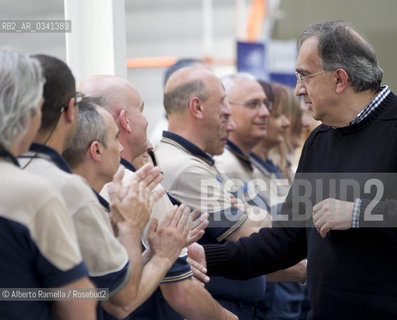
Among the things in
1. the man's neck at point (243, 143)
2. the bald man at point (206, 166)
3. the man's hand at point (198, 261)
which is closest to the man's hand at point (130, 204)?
the man's hand at point (198, 261)

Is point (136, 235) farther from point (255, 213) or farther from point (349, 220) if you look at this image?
point (255, 213)

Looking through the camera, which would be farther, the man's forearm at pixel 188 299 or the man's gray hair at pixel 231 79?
the man's gray hair at pixel 231 79

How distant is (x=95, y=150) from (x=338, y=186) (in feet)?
3.21

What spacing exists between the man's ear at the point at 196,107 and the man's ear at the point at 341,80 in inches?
38.7

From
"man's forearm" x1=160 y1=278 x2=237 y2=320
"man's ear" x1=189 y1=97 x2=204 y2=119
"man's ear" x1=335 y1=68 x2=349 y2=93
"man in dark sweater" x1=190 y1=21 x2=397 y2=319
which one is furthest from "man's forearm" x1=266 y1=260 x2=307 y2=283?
"man's ear" x1=335 y1=68 x2=349 y2=93

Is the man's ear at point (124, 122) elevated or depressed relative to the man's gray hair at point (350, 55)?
depressed

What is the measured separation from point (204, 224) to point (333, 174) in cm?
53

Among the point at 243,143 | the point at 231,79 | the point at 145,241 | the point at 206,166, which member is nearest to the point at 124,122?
A: the point at 145,241

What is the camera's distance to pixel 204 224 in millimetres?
2557

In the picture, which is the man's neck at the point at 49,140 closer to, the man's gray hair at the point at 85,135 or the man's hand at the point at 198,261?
the man's gray hair at the point at 85,135

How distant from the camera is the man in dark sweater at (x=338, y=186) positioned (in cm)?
245

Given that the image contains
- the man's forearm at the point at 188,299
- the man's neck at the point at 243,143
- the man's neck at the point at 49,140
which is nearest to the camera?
the man's neck at the point at 49,140

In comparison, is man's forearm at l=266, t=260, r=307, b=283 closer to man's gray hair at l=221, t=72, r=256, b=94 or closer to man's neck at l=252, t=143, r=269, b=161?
man's neck at l=252, t=143, r=269, b=161

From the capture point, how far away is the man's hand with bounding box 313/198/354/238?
244 cm
